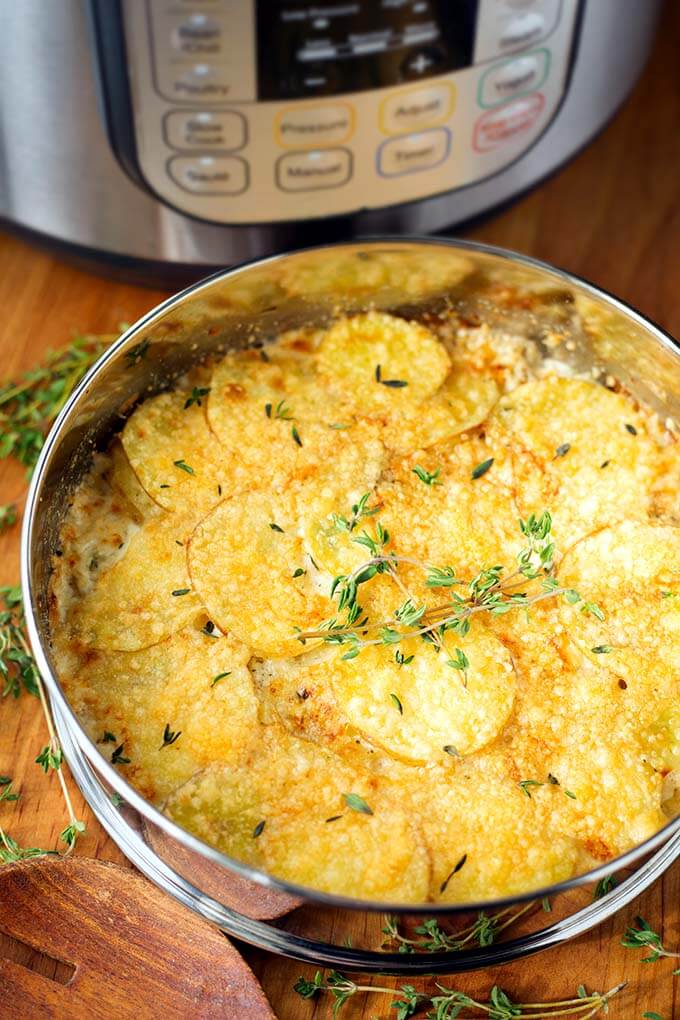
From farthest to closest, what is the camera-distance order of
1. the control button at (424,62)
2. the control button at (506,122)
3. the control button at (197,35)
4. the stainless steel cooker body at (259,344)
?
the control button at (506,122)
the control button at (424,62)
the control button at (197,35)
the stainless steel cooker body at (259,344)

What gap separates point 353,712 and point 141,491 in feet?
1.24

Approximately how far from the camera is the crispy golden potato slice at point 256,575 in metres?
1.25

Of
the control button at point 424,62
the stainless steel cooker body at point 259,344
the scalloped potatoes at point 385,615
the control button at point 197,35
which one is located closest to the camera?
the stainless steel cooker body at point 259,344

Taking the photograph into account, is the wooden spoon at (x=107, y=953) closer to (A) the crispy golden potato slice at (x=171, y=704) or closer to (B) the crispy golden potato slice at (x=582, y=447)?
(A) the crispy golden potato slice at (x=171, y=704)

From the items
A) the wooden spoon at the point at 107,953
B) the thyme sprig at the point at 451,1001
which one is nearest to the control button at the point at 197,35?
the wooden spoon at the point at 107,953

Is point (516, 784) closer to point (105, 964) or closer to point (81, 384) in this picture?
point (105, 964)

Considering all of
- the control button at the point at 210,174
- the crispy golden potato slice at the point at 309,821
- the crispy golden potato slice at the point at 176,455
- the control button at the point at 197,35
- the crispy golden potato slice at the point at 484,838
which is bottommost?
the crispy golden potato slice at the point at 484,838

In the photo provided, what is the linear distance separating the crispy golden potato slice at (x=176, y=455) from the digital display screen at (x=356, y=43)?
0.40 m

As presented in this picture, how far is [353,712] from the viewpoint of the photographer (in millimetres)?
1217

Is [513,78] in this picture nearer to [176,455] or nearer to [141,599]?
[176,455]

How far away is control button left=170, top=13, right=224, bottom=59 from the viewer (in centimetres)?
126

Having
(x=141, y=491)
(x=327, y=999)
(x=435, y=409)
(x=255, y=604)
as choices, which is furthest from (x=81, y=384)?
(x=327, y=999)

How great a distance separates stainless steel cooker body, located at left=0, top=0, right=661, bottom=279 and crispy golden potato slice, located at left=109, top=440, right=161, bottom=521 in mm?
343

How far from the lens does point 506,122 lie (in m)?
1.50
